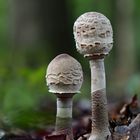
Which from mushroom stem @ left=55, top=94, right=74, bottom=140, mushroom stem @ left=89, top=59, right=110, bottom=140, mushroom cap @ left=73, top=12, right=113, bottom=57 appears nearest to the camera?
mushroom cap @ left=73, top=12, right=113, bottom=57

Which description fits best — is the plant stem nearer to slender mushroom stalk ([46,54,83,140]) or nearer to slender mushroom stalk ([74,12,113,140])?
slender mushroom stalk ([46,54,83,140])

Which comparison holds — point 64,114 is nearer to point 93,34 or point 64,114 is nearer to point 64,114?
point 64,114

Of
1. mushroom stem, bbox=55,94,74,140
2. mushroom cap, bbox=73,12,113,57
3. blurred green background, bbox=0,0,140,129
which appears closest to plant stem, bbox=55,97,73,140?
mushroom stem, bbox=55,94,74,140

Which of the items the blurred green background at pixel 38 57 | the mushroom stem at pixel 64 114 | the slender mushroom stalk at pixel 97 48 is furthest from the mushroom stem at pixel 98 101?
the blurred green background at pixel 38 57

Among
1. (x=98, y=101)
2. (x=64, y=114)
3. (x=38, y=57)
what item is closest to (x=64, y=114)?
(x=64, y=114)

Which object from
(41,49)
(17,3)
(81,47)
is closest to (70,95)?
(81,47)

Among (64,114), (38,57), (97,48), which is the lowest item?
(38,57)
